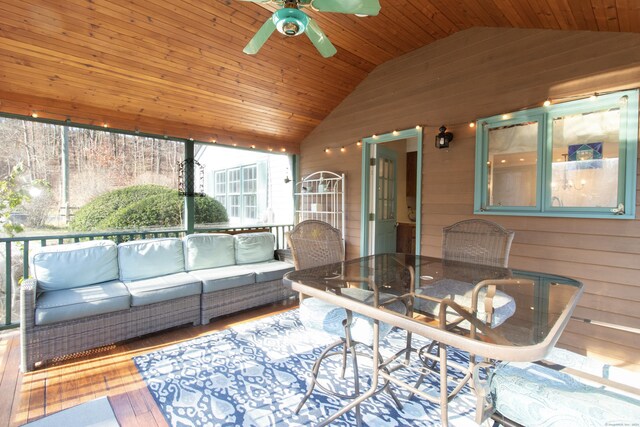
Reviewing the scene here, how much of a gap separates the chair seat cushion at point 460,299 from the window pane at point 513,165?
1554mm

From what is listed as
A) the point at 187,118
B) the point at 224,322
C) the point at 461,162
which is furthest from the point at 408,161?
the point at 224,322

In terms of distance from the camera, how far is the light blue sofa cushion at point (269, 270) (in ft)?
13.0

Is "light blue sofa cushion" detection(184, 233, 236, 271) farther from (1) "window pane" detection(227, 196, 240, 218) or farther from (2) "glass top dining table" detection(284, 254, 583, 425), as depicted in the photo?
(2) "glass top dining table" detection(284, 254, 583, 425)

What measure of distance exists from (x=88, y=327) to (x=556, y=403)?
11.2 feet

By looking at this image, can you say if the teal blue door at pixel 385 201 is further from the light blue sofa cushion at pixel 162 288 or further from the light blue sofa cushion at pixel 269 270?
the light blue sofa cushion at pixel 162 288

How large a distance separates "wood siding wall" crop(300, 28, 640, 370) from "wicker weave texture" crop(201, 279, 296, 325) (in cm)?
207

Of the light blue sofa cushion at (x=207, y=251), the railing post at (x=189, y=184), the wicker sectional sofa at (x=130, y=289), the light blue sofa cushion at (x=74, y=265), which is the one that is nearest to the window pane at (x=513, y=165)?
the wicker sectional sofa at (x=130, y=289)

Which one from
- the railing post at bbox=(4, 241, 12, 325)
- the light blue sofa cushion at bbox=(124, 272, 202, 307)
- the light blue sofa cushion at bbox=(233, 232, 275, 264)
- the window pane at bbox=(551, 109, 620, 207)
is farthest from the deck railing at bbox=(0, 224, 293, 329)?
the window pane at bbox=(551, 109, 620, 207)

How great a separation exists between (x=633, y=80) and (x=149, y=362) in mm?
4772

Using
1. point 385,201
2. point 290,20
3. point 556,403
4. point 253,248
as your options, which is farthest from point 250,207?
point 556,403

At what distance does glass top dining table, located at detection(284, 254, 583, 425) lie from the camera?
4.02ft

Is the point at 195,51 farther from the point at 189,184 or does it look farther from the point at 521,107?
the point at 521,107

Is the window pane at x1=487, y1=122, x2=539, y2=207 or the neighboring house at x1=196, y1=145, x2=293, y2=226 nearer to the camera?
the window pane at x1=487, y1=122, x2=539, y2=207

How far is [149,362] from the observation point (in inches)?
105
